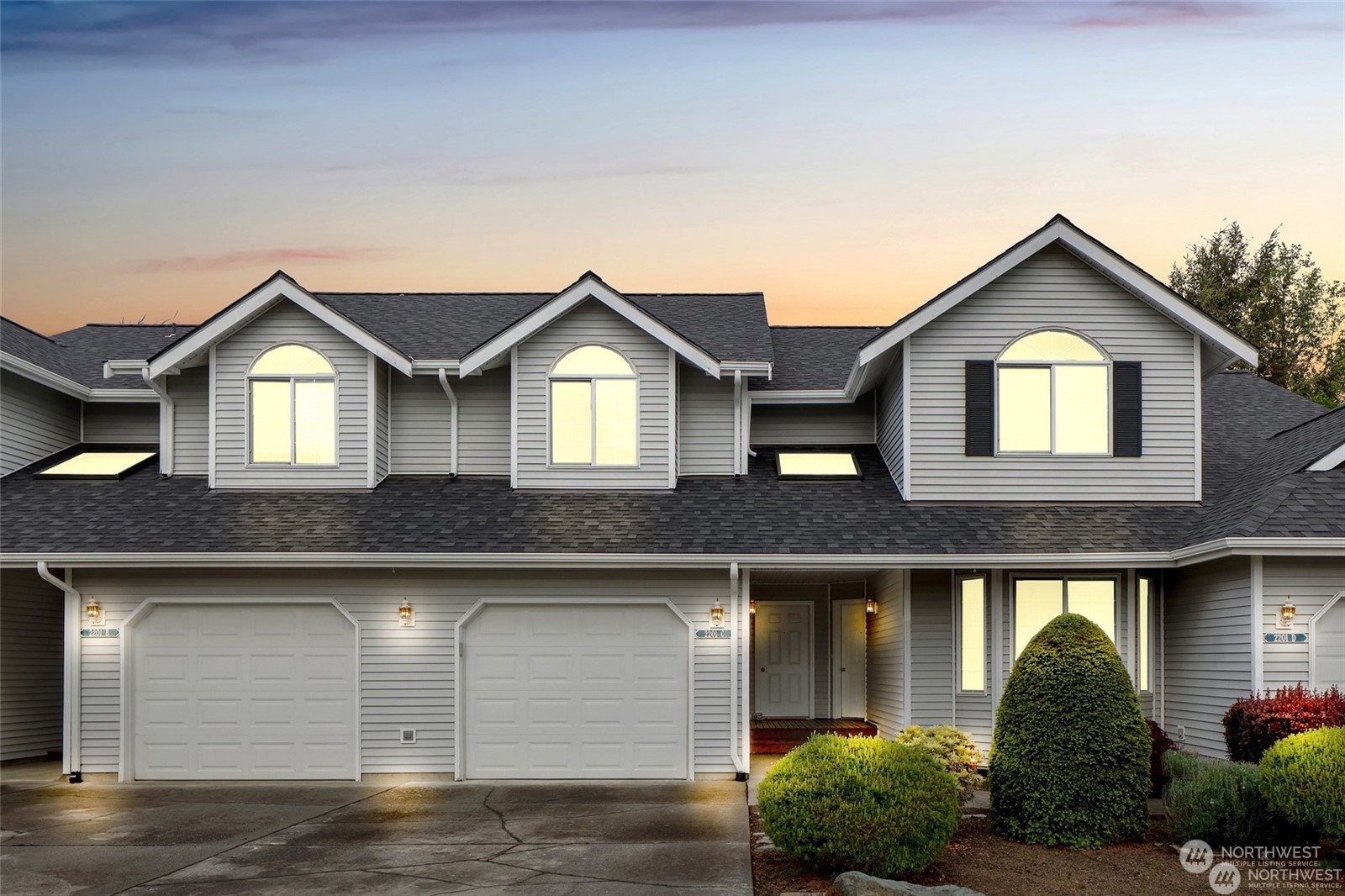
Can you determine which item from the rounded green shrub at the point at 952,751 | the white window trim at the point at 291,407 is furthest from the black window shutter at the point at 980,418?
the white window trim at the point at 291,407

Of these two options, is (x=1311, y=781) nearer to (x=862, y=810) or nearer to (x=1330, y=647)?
(x=862, y=810)

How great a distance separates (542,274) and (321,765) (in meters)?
13.7

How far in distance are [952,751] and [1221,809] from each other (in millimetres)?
2477

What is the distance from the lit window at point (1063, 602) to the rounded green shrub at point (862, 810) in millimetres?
5764

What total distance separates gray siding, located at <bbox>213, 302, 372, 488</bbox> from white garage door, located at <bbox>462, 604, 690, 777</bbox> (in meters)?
3.19

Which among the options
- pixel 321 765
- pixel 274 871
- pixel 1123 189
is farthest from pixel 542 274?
pixel 274 871

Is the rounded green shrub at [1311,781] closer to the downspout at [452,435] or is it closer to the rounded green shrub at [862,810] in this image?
the rounded green shrub at [862,810]

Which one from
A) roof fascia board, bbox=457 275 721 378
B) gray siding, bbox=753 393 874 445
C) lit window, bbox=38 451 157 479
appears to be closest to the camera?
roof fascia board, bbox=457 275 721 378

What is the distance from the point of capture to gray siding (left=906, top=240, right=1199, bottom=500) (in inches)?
622

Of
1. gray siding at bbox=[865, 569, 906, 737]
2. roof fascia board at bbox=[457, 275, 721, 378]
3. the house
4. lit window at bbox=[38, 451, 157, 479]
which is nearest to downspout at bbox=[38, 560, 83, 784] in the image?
the house

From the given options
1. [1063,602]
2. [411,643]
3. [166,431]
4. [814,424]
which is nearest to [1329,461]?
[1063,602]

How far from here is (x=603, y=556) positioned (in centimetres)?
1419

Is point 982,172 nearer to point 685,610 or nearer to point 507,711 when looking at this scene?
point 685,610

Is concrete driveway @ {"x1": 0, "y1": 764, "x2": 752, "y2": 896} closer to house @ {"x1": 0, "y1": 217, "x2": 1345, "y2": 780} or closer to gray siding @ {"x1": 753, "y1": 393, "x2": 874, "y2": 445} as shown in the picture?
house @ {"x1": 0, "y1": 217, "x2": 1345, "y2": 780}
